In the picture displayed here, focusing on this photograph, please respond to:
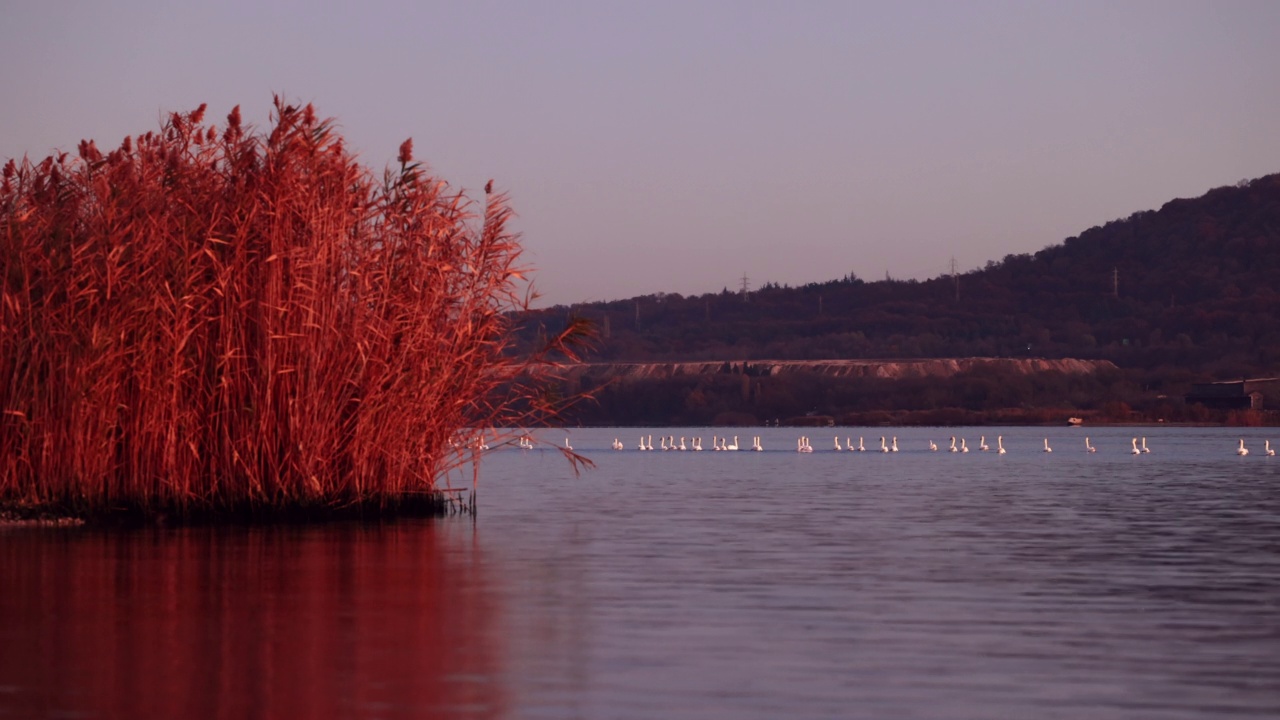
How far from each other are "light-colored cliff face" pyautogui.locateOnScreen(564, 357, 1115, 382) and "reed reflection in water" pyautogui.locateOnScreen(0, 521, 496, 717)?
119 metres

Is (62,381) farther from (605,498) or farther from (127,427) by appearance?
(605,498)

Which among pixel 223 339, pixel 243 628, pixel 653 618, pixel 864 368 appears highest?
pixel 864 368

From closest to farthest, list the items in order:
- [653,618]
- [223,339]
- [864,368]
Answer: [653,618] → [223,339] → [864,368]

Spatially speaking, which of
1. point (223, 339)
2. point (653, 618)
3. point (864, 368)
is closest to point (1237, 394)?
point (864, 368)

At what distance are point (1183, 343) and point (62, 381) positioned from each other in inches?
5317

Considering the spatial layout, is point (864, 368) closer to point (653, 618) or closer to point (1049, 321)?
point (1049, 321)

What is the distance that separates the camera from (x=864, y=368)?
467 ft

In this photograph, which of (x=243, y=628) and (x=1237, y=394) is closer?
(x=243, y=628)

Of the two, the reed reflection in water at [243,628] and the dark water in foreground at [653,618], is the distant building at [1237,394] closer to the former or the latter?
the dark water in foreground at [653,618]

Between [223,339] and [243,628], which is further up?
[223,339]

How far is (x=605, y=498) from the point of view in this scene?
102ft

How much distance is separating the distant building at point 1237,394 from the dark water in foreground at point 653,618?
331ft

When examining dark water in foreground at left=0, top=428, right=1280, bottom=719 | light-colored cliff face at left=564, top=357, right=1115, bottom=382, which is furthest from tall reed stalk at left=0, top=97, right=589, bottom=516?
light-colored cliff face at left=564, top=357, right=1115, bottom=382

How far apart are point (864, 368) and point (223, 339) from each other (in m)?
Result: 125
